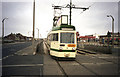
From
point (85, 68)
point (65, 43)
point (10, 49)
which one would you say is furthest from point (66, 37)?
point (10, 49)

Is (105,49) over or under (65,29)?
under

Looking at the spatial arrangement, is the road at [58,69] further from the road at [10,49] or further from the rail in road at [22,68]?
the road at [10,49]

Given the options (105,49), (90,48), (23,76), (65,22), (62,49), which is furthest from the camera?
Answer: (90,48)

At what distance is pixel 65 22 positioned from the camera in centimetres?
1170

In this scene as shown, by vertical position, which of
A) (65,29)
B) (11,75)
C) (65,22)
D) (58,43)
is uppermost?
(65,22)

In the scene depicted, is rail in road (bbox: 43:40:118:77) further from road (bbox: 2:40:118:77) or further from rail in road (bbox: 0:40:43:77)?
rail in road (bbox: 0:40:43:77)

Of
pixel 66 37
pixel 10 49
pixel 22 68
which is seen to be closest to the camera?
pixel 22 68

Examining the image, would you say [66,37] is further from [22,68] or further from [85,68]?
[22,68]

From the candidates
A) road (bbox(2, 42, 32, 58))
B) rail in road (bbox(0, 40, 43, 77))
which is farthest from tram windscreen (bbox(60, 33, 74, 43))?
road (bbox(2, 42, 32, 58))

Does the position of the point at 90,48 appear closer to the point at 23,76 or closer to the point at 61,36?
the point at 61,36

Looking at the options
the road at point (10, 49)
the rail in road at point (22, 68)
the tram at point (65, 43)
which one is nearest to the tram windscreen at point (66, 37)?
the tram at point (65, 43)

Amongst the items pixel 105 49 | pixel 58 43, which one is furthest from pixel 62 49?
pixel 105 49

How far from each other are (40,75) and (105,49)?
14123 millimetres

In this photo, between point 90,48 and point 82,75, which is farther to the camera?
point 90,48
